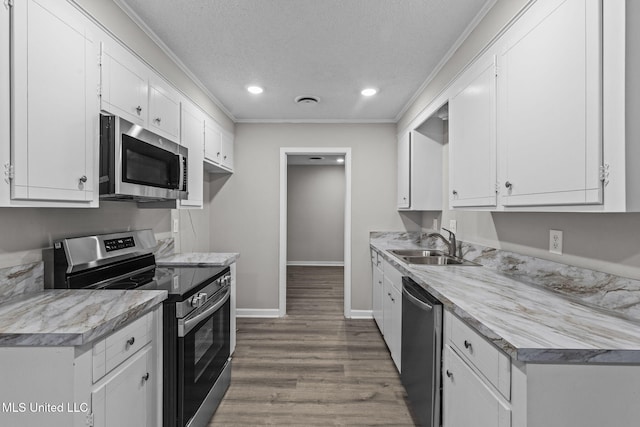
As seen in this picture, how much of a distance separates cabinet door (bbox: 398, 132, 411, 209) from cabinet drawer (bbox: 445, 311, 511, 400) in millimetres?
1935

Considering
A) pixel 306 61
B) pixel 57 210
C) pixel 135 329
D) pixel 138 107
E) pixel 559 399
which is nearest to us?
pixel 559 399

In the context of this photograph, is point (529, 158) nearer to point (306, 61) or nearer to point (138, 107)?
point (306, 61)

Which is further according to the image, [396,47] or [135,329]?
[396,47]

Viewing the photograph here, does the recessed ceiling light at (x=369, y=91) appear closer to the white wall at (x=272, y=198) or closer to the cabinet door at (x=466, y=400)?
the white wall at (x=272, y=198)

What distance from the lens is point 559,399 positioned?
0.92 m

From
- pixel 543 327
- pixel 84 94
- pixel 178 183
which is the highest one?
pixel 84 94

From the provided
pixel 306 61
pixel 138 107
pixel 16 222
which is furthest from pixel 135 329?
pixel 306 61

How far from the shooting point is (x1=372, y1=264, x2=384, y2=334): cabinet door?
3.16m

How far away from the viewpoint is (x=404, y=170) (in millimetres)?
3377

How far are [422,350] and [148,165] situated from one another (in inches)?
75.0

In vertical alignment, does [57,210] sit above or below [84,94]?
below

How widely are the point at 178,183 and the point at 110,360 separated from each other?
125cm

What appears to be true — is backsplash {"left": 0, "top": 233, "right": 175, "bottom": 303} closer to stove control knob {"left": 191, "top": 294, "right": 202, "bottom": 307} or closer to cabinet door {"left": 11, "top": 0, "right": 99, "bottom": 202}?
cabinet door {"left": 11, "top": 0, "right": 99, "bottom": 202}

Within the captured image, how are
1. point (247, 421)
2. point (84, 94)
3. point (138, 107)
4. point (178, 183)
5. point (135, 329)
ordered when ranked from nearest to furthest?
1. point (135, 329)
2. point (84, 94)
3. point (138, 107)
4. point (247, 421)
5. point (178, 183)
